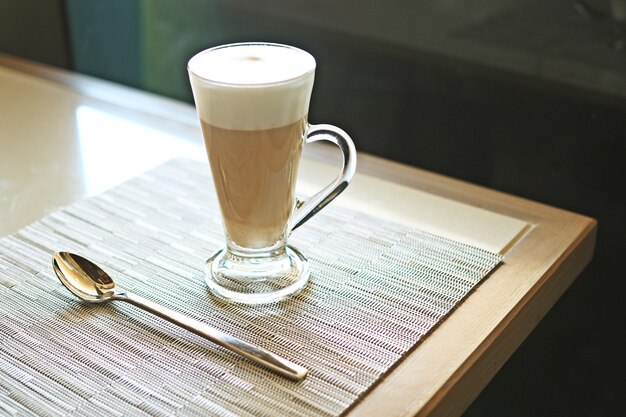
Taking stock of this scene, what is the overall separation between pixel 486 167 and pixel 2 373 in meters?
0.68

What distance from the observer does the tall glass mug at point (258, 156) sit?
70cm

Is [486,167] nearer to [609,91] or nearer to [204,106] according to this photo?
[609,91]

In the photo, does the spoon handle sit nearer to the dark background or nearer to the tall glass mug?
the tall glass mug

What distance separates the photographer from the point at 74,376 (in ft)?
2.15

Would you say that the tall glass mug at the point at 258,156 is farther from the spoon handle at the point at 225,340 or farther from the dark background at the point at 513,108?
the dark background at the point at 513,108

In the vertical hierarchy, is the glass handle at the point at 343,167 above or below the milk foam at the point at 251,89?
below

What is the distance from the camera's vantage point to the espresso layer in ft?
2.35

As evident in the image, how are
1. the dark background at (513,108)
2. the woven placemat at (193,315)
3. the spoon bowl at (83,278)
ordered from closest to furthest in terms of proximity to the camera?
1. the woven placemat at (193,315)
2. the spoon bowl at (83,278)
3. the dark background at (513,108)

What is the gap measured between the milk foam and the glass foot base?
132 millimetres

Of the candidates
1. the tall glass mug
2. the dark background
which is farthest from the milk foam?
the dark background

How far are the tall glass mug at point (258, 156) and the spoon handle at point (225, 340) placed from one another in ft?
0.19

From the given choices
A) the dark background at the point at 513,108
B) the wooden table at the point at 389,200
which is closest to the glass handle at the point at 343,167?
the wooden table at the point at 389,200

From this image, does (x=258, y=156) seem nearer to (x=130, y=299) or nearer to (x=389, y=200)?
(x=130, y=299)

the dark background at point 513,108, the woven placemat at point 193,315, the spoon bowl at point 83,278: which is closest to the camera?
the woven placemat at point 193,315
